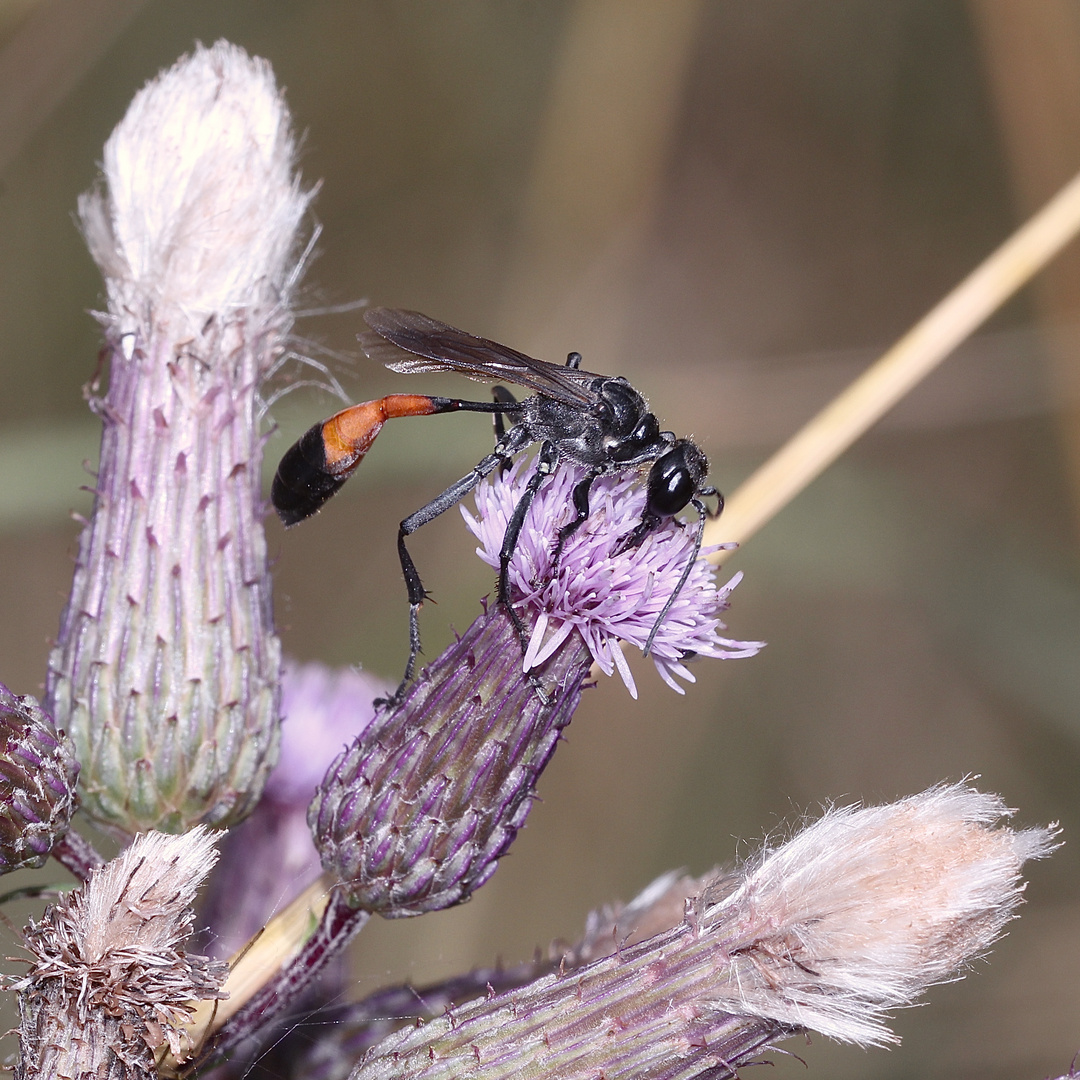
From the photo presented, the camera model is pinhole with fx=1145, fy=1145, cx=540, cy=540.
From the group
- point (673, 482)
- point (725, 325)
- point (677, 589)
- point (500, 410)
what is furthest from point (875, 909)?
point (725, 325)

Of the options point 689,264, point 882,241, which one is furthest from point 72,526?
point 882,241

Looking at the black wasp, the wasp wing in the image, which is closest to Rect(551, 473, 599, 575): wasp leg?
the black wasp

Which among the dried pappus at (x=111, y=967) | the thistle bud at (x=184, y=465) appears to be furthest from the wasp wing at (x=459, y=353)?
the dried pappus at (x=111, y=967)

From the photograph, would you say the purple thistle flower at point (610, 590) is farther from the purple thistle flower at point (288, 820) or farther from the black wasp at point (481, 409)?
the purple thistle flower at point (288, 820)

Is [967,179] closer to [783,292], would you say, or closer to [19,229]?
[783,292]

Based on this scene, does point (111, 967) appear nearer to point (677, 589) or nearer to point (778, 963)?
point (778, 963)

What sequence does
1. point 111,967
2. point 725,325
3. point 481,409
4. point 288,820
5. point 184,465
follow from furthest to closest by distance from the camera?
point 725,325 → point 288,820 → point 481,409 → point 184,465 → point 111,967
